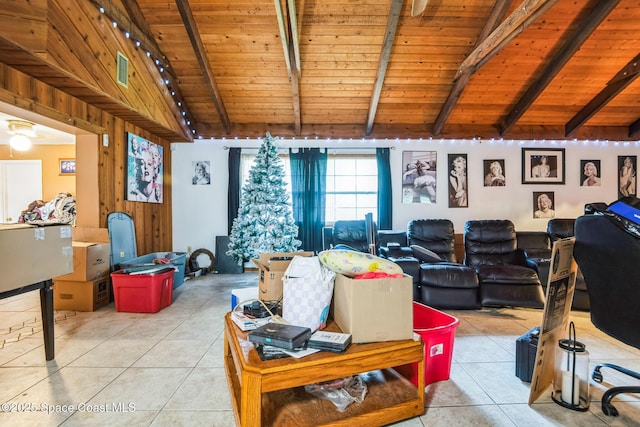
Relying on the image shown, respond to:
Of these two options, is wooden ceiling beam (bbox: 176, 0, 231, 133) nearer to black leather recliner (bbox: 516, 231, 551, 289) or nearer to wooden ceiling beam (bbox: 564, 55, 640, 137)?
black leather recliner (bbox: 516, 231, 551, 289)

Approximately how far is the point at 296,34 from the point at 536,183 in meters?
4.83

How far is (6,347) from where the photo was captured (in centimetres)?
240

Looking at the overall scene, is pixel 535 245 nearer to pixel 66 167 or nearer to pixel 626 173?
pixel 626 173

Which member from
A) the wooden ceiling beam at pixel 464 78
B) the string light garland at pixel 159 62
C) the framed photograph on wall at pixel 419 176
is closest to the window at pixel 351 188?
the framed photograph on wall at pixel 419 176

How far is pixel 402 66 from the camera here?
425 cm

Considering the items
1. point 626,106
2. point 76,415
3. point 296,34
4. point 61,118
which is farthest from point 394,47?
point 76,415

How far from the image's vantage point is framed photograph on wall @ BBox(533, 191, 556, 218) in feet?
18.0

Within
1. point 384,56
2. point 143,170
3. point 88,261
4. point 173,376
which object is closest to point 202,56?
point 143,170

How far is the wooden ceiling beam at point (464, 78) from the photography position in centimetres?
345

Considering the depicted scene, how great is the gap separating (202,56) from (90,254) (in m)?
2.69

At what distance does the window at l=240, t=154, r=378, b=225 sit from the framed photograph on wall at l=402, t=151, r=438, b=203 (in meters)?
0.54

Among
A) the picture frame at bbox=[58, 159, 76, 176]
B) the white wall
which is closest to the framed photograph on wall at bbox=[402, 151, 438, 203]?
the white wall

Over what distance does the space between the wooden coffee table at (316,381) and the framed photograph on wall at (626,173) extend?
21.0 ft

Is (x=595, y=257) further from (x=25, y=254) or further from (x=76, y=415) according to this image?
(x=25, y=254)
